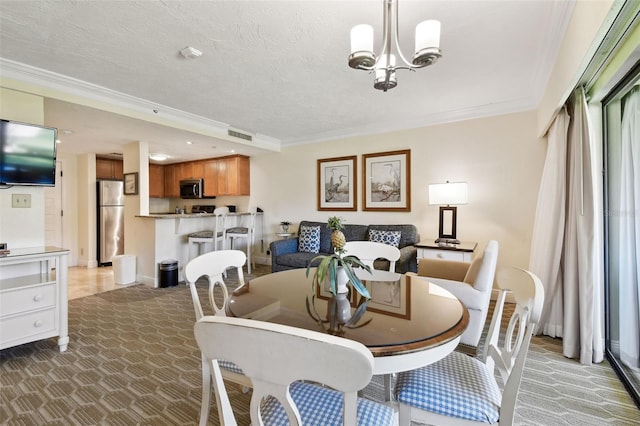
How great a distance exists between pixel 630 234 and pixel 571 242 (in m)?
0.42

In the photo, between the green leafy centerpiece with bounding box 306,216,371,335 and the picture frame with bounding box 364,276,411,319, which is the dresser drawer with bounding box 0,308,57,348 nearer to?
the green leafy centerpiece with bounding box 306,216,371,335

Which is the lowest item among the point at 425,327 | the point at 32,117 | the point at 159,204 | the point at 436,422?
the point at 436,422

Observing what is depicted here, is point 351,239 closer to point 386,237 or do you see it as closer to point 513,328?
point 386,237

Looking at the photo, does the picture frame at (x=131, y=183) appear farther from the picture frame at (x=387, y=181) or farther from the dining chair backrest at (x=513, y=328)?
the dining chair backrest at (x=513, y=328)

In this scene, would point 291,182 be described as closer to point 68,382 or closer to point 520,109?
point 520,109

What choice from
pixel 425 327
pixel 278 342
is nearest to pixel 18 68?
pixel 278 342

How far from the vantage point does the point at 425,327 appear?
114 centimetres

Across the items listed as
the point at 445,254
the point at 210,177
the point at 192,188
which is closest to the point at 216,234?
the point at 210,177

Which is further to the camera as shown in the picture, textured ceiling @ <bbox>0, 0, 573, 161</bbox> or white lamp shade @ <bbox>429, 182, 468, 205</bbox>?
white lamp shade @ <bbox>429, 182, 468, 205</bbox>

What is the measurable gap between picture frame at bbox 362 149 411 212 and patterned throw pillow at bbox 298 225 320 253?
2.97 feet

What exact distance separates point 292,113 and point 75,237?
5183 millimetres

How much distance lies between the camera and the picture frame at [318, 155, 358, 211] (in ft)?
16.1

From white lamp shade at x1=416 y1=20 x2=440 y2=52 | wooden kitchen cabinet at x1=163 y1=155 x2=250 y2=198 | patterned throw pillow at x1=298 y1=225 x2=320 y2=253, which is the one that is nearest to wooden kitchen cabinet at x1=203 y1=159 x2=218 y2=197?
wooden kitchen cabinet at x1=163 y1=155 x2=250 y2=198

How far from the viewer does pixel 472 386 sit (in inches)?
48.0
